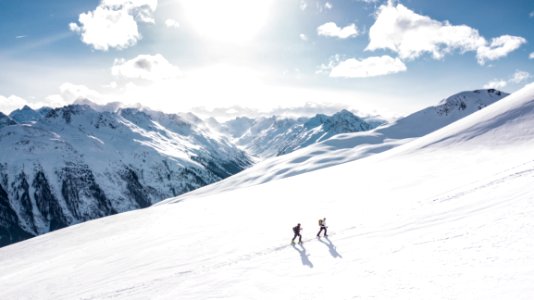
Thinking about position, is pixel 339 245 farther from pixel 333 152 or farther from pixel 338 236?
pixel 333 152

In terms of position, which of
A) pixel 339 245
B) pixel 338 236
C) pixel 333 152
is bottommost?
pixel 339 245

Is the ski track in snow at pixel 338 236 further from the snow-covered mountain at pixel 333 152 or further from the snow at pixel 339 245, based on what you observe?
the snow-covered mountain at pixel 333 152

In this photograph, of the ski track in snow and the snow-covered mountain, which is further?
the snow-covered mountain

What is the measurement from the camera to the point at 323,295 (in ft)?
50.7

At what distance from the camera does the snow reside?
49.8 ft

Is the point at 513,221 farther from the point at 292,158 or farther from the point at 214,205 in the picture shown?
the point at 292,158

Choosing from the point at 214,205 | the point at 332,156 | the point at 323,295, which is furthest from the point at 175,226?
the point at 332,156

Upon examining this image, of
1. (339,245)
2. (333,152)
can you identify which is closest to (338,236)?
(339,245)

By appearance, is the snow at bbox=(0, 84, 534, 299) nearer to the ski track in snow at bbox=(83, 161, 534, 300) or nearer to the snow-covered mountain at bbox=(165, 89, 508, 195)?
the ski track in snow at bbox=(83, 161, 534, 300)

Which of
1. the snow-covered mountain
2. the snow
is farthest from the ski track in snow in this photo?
the snow-covered mountain

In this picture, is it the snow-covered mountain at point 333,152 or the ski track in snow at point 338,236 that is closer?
the ski track in snow at point 338,236

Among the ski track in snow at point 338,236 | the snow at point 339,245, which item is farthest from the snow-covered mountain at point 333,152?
the ski track in snow at point 338,236

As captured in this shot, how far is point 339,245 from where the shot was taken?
21.7 meters

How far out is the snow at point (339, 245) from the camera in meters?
15.2
